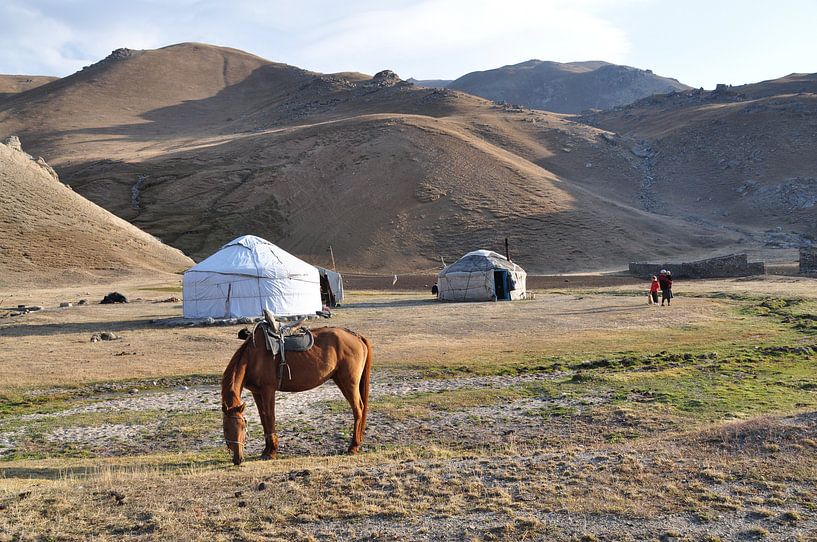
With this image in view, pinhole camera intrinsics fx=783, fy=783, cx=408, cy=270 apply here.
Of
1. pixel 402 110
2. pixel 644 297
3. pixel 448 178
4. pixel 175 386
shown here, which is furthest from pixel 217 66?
pixel 175 386

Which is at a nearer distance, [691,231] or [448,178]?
[691,231]

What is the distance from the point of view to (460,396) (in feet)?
48.4

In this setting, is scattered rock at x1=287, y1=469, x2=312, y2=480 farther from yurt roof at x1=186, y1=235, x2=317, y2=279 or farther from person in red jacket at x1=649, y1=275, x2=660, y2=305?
person in red jacket at x1=649, y1=275, x2=660, y2=305

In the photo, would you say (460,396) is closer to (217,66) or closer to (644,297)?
(644,297)

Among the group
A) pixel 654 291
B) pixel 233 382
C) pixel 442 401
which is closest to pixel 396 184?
pixel 654 291

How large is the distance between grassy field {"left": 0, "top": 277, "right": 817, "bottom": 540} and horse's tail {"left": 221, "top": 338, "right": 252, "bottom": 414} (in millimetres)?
790

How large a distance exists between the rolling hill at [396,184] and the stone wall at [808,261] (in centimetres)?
1595

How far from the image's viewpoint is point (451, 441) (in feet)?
37.2

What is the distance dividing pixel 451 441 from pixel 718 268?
41928 millimetres

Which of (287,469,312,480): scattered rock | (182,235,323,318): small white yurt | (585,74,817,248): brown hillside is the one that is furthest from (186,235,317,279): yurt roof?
(585,74,817,248): brown hillside

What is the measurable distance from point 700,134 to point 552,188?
3199 centimetres

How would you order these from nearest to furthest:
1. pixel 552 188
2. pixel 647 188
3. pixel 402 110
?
pixel 552 188, pixel 647 188, pixel 402 110

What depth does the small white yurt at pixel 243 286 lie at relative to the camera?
3014 centimetres

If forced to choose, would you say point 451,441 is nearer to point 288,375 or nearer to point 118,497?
point 288,375
